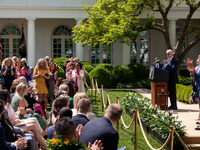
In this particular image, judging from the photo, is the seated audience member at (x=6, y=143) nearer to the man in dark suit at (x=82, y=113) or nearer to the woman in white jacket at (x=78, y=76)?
the man in dark suit at (x=82, y=113)

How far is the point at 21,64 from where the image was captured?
38.4 ft

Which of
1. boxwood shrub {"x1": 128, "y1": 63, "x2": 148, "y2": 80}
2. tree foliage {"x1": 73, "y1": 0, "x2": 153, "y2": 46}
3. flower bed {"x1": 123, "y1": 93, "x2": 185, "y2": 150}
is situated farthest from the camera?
boxwood shrub {"x1": 128, "y1": 63, "x2": 148, "y2": 80}

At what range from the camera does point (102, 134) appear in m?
4.03

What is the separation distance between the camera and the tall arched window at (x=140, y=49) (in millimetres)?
25547

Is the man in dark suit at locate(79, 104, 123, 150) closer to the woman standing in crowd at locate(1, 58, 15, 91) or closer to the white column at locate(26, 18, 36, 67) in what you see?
the woman standing in crowd at locate(1, 58, 15, 91)

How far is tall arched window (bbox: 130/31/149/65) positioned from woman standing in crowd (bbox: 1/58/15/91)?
1626cm

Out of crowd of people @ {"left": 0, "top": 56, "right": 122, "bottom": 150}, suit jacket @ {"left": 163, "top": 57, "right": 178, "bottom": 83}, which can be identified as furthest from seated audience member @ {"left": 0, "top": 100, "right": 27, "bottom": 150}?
suit jacket @ {"left": 163, "top": 57, "right": 178, "bottom": 83}

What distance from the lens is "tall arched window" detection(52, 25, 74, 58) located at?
25.1 metres

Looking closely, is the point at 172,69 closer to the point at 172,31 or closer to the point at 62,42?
the point at 172,31

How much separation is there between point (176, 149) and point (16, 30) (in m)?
21.0

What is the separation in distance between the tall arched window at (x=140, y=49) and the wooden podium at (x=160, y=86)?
15.9m

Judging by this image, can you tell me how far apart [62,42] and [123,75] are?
26.1 ft

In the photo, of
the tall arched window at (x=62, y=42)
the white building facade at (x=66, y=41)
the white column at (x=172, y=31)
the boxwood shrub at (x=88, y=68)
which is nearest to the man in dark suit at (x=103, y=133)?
the boxwood shrub at (x=88, y=68)

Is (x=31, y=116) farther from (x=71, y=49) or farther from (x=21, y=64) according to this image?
(x=71, y=49)
